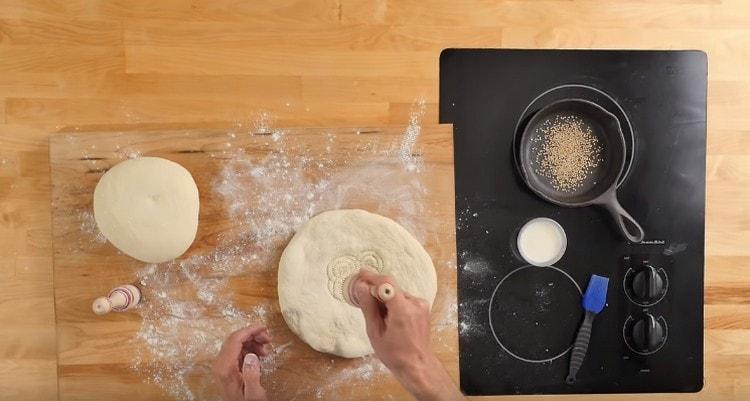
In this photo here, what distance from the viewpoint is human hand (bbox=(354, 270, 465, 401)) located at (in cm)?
112

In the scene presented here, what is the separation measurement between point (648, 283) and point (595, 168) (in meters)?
0.27

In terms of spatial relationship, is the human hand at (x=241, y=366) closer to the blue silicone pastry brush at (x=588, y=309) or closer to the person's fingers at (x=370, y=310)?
the person's fingers at (x=370, y=310)

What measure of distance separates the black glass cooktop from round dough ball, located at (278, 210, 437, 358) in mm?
133

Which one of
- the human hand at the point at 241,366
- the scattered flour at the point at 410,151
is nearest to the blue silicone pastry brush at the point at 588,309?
the scattered flour at the point at 410,151

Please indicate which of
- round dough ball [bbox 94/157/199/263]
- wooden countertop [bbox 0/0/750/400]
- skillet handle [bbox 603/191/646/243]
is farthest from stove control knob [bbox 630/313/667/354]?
round dough ball [bbox 94/157/199/263]

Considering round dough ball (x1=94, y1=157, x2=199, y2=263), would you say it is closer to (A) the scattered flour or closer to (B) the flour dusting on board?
(B) the flour dusting on board

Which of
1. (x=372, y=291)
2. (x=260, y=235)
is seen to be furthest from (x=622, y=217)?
(x=260, y=235)

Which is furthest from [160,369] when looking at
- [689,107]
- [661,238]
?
[689,107]

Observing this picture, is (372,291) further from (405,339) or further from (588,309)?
(588,309)

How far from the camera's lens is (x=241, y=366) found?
48.3 inches

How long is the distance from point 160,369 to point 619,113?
3.71ft

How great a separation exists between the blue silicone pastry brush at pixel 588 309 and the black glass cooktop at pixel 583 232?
20mm

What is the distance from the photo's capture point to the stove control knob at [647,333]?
4.21 ft

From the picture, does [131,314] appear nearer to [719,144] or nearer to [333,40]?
[333,40]
